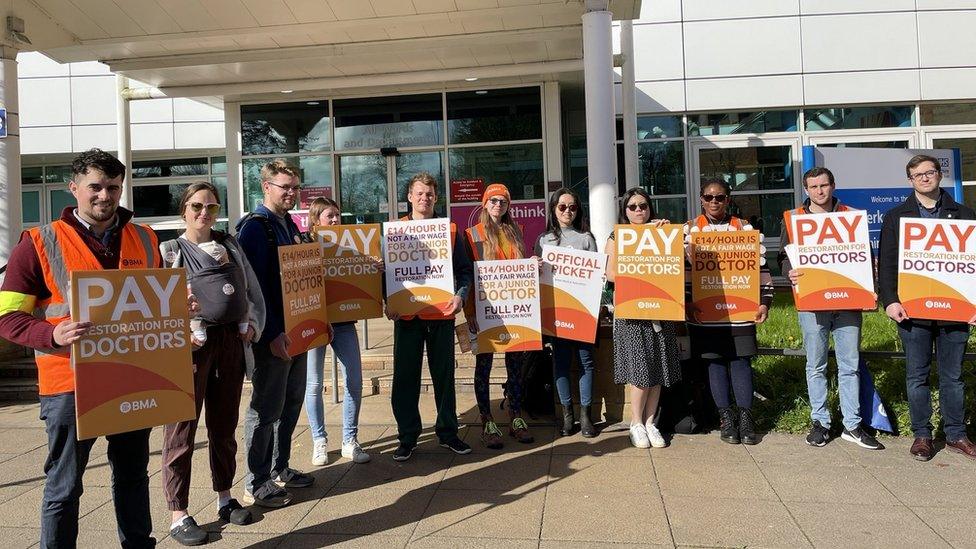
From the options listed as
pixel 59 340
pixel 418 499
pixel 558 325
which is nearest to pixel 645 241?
pixel 558 325

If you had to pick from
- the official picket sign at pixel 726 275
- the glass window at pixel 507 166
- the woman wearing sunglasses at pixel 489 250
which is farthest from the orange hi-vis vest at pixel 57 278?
the glass window at pixel 507 166

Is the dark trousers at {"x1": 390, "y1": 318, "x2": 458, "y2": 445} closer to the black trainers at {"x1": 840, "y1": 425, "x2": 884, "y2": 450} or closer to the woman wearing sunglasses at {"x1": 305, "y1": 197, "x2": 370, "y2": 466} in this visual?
the woman wearing sunglasses at {"x1": 305, "y1": 197, "x2": 370, "y2": 466}

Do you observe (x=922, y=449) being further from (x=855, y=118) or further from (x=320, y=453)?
(x=855, y=118)

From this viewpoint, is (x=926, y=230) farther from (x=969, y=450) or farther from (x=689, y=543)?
(x=689, y=543)

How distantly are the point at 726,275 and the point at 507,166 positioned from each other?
325 inches

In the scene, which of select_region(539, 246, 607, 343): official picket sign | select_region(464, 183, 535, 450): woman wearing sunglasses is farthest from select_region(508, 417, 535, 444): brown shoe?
select_region(539, 246, 607, 343): official picket sign

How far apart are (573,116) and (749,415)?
10.9 m

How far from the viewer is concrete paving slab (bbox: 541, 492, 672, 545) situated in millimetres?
3650

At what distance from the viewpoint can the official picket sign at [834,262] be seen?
16.4 ft

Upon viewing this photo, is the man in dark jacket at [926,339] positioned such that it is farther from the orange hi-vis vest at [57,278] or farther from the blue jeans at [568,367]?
the orange hi-vis vest at [57,278]

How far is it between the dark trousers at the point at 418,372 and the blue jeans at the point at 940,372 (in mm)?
3491

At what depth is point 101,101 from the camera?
15.5m

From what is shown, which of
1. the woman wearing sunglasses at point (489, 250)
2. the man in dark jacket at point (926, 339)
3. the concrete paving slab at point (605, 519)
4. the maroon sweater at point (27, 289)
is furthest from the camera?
the woman wearing sunglasses at point (489, 250)

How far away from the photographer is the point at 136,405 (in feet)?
9.98
